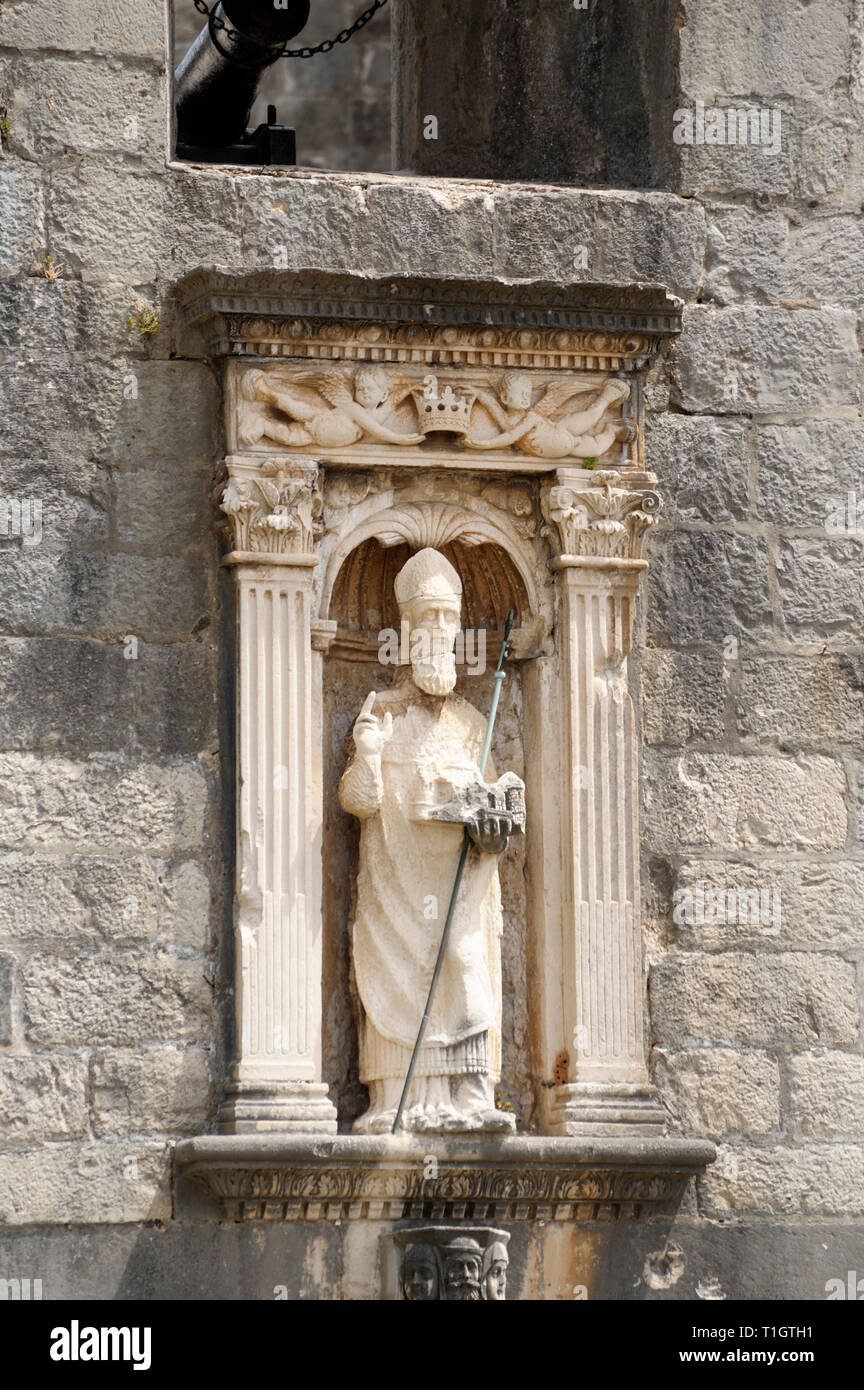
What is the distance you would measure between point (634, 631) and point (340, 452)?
1026mm

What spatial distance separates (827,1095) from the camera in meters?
8.28

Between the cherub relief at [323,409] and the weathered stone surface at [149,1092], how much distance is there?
1.80 m

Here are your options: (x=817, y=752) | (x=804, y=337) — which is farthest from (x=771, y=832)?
(x=804, y=337)

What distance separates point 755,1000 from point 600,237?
2.34 meters

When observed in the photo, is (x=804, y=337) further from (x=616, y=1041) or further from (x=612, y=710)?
(x=616, y=1041)

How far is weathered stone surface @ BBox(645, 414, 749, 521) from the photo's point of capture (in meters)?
8.58

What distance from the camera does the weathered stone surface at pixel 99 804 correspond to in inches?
314

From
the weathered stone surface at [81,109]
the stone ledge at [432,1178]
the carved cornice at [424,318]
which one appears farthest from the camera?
the weathered stone surface at [81,109]

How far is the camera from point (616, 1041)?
815 centimetres

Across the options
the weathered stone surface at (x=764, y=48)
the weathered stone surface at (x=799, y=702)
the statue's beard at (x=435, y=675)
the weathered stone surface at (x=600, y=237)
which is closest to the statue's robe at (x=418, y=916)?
the statue's beard at (x=435, y=675)

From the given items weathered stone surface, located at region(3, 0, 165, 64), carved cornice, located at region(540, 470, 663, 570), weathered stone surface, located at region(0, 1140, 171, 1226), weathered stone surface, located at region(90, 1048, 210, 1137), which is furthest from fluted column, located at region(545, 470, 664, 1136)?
weathered stone surface, located at region(3, 0, 165, 64)
